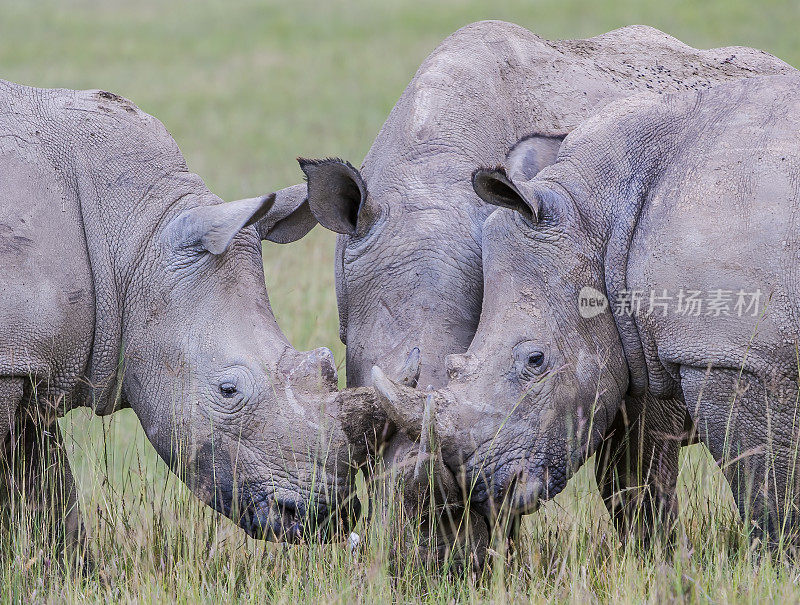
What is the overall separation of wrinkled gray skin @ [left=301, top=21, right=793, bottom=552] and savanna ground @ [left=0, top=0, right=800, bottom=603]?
67cm

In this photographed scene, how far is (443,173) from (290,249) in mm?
6921

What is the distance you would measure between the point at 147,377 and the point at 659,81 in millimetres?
3538

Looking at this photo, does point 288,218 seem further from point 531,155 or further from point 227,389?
point 531,155

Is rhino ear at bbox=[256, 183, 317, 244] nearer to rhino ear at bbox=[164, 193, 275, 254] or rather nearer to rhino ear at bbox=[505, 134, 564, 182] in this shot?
rhino ear at bbox=[164, 193, 275, 254]

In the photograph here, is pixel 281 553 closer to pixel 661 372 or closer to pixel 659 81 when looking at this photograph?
pixel 661 372

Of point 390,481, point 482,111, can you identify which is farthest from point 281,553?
point 482,111

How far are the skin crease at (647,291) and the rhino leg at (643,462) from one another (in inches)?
8.3

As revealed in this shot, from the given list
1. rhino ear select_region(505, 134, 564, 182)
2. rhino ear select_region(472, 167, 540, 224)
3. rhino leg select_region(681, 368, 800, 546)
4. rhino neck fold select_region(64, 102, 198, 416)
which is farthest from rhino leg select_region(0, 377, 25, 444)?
rhino leg select_region(681, 368, 800, 546)

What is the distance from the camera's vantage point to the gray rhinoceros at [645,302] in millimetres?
5266

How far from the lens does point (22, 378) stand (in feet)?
18.7

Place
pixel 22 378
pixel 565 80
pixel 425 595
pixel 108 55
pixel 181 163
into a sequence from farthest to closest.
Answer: pixel 108 55, pixel 565 80, pixel 181 163, pixel 22 378, pixel 425 595

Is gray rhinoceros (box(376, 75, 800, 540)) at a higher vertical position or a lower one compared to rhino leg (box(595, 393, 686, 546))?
higher

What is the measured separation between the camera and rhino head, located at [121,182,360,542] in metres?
5.72

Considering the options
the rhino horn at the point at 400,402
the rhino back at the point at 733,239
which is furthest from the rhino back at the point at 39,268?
the rhino back at the point at 733,239
